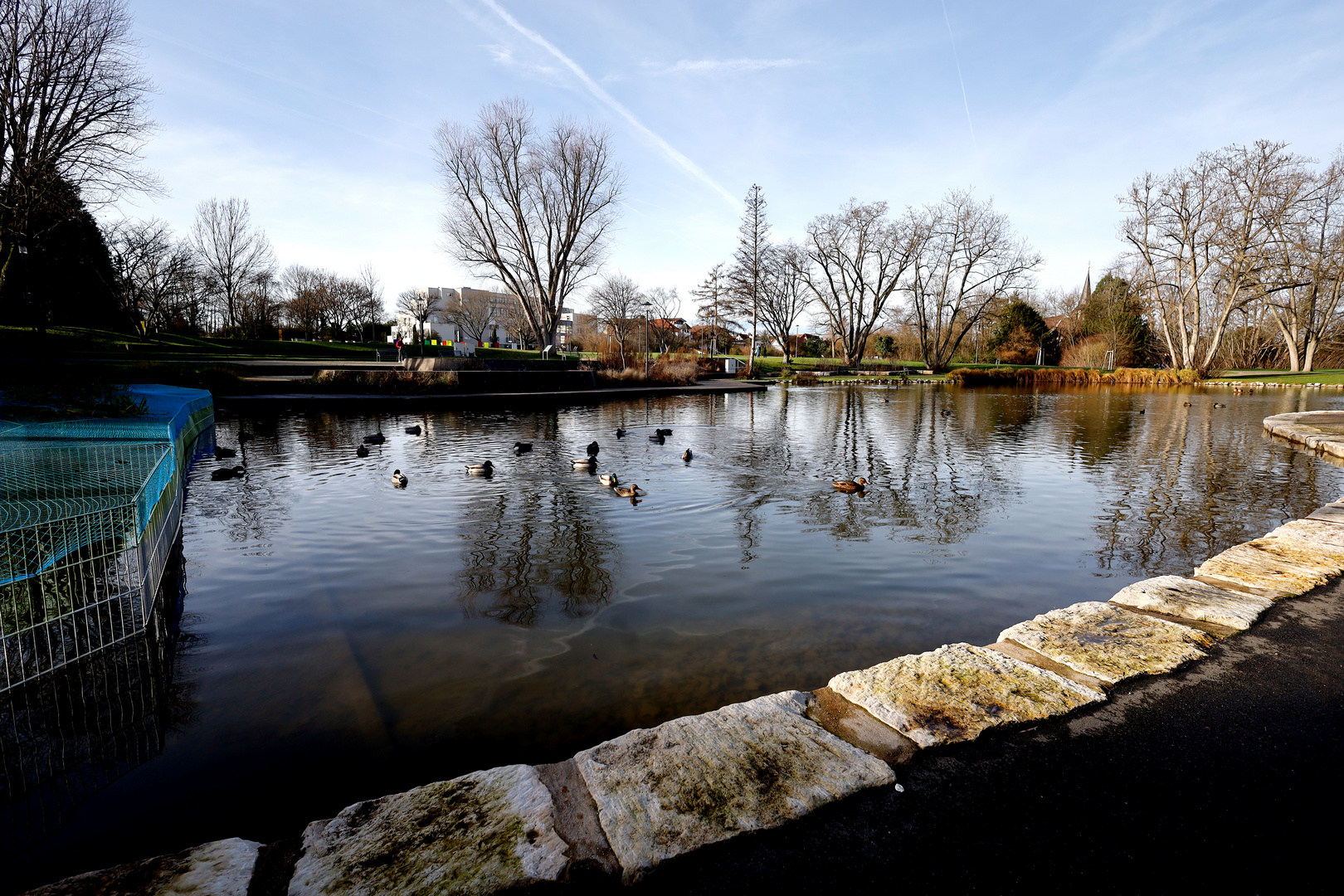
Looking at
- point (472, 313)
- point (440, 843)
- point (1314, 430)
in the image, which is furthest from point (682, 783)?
point (472, 313)

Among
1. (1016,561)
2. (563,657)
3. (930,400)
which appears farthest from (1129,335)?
(563,657)

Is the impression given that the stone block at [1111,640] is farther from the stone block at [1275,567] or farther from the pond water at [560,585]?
the stone block at [1275,567]

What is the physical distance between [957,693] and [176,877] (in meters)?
3.47

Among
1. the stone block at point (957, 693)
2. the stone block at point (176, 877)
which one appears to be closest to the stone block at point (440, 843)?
the stone block at point (176, 877)

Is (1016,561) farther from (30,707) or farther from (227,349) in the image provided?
(227,349)

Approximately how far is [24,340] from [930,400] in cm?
4312

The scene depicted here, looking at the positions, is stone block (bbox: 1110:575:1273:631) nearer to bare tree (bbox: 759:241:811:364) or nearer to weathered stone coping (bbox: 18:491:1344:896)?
weathered stone coping (bbox: 18:491:1344:896)

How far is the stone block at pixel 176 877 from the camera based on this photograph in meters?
2.04

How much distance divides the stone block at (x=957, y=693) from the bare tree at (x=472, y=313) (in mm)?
89902

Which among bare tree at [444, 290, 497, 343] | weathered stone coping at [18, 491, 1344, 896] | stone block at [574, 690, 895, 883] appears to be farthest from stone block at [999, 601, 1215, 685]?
bare tree at [444, 290, 497, 343]

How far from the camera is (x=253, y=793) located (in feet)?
10.9

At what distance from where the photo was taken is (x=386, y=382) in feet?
86.4

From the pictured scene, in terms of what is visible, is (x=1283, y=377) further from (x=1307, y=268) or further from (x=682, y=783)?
(x=682, y=783)

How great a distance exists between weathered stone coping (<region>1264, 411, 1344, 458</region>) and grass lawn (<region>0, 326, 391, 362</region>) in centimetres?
Answer: 4104
